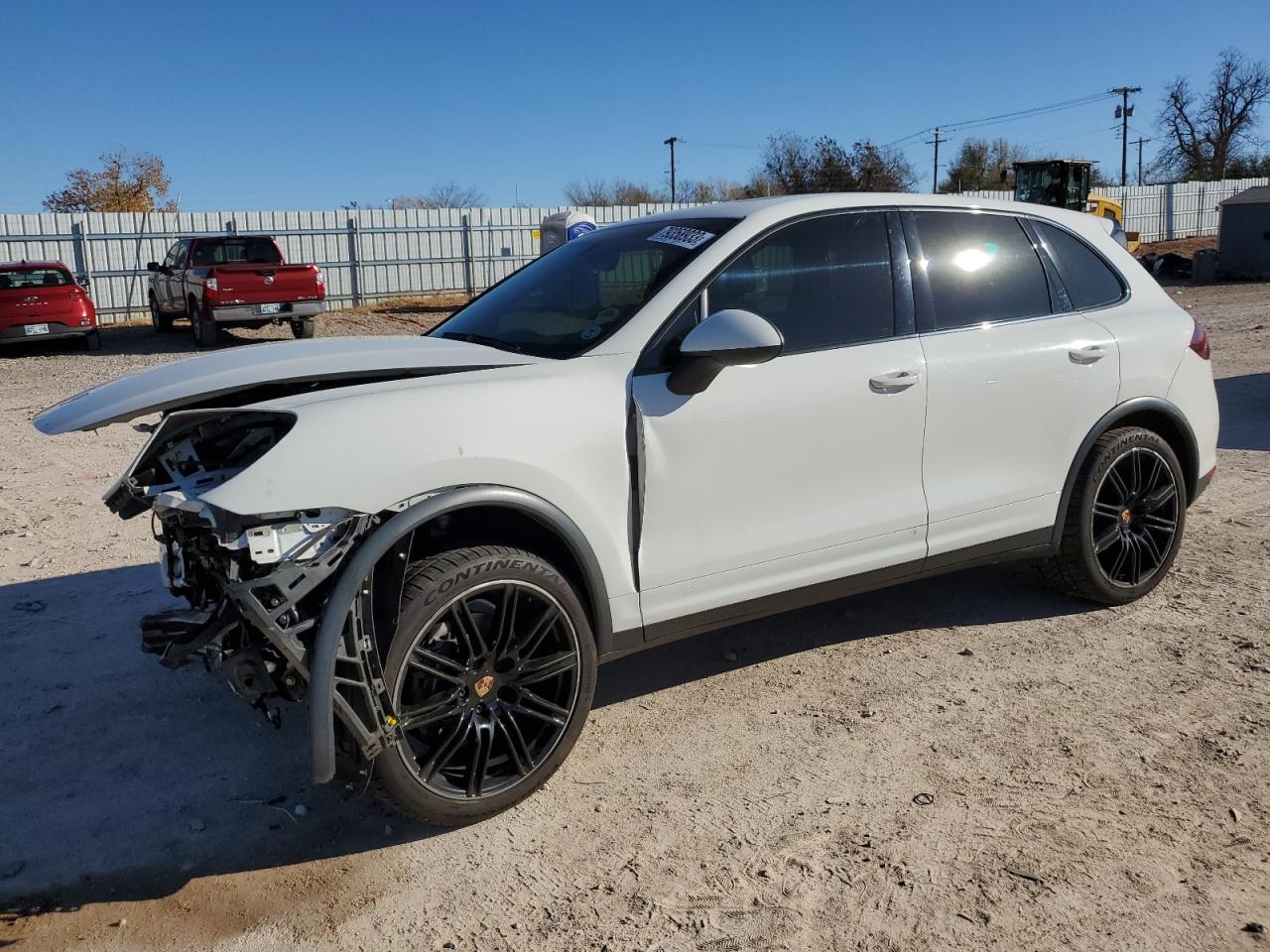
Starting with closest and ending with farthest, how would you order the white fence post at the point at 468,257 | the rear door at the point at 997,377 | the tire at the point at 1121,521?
the rear door at the point at 997,377, the tire at the point at 1121,521, the white fence post at the point at 468,257

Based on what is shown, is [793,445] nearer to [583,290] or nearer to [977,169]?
[583,290]

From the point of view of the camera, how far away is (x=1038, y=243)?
15.2ft

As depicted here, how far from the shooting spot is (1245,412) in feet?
31.1

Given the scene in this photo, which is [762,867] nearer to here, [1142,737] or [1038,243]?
[1142,737]

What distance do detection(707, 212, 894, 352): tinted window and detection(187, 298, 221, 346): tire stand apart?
50.7ft

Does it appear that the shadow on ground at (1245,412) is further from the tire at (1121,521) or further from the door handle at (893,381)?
the door handle at (893,381)

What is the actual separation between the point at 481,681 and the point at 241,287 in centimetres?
1584

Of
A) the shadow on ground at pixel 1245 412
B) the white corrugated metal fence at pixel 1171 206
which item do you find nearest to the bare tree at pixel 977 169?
the white corrugated metal fence at pixel 1171 206

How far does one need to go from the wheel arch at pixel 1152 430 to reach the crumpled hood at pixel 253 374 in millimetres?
2496

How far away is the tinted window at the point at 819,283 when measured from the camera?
3.76 meters

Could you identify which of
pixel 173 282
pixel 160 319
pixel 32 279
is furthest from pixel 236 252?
pixel 32 279

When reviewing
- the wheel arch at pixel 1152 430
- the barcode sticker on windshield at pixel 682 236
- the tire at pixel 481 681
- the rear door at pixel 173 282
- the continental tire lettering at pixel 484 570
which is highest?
the rear door at pixel 173 282

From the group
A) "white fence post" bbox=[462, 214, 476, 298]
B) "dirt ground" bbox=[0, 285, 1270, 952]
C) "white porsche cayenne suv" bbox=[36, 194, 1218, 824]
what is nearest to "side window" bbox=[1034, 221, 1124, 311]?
"white porsche cayenne suv" bbox=[36, 194, 1218, 824]

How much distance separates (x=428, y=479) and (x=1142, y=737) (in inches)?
103
